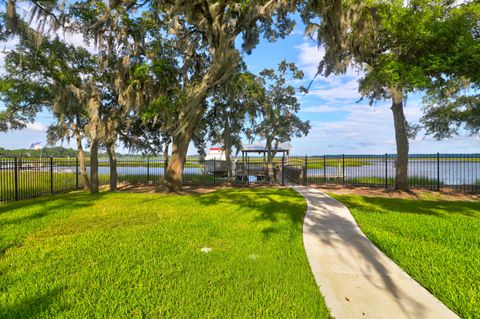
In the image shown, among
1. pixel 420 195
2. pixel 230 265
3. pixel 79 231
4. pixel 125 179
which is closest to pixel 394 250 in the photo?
pixel 230 265

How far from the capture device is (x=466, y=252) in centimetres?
376

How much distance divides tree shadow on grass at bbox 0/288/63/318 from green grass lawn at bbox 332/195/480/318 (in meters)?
4.15

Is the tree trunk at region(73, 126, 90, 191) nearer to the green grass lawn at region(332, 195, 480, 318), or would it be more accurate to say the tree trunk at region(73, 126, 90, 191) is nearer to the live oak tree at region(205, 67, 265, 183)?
the live oak tree at region(205, 67, 265, 183)

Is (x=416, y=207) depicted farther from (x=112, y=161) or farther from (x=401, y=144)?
(x=112, y=161)

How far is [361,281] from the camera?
2998 millimetres

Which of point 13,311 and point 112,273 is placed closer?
point 13,311

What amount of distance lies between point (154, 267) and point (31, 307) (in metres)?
1.27

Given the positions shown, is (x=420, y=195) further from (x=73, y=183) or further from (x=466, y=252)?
(x=73, y=183)

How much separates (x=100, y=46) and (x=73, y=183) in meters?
8.89

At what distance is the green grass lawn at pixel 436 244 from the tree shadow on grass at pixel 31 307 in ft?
13.6

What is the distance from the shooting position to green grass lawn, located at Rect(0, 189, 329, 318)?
7.84 ft

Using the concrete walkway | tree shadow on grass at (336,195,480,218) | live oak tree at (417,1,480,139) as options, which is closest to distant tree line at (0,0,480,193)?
live oak tree at (417,1,480,139)

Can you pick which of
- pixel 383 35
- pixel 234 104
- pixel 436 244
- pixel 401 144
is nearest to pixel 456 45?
pixel 383 35

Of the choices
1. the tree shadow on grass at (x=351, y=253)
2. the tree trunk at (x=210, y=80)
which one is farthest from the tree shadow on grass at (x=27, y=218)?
the tree shadow on grass at (x=351, y=253)
